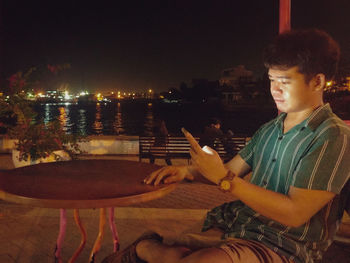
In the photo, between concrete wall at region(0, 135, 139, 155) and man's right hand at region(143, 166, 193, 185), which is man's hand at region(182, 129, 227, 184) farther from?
concrete wall at region(0, 135, 139, 155)

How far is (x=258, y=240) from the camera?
162 cm

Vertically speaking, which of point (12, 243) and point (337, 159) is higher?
point (337, 159)

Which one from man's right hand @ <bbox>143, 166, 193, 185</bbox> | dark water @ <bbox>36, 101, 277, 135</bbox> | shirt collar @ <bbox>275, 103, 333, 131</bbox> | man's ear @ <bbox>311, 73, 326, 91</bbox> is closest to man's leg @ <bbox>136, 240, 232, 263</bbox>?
man's right hand @ <bbox>143, 166, 193, 185</bbox>

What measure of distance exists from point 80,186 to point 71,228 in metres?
1.86

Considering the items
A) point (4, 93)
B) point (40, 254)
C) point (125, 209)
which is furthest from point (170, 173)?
point (4, 93)

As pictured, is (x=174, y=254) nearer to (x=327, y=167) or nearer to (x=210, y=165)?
(x=210, y=165)

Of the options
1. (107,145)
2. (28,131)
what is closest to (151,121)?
(107,145)

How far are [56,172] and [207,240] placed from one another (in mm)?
1158

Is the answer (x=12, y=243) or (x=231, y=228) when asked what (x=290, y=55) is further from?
(x=12, y=243)

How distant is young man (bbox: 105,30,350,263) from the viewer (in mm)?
1462

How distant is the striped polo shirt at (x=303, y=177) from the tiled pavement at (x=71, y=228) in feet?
3.15

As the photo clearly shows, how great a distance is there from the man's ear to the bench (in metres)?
5.40

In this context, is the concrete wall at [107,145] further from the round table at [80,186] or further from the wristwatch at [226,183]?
the wristwatch at [226,183]

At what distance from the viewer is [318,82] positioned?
161 centimetres
